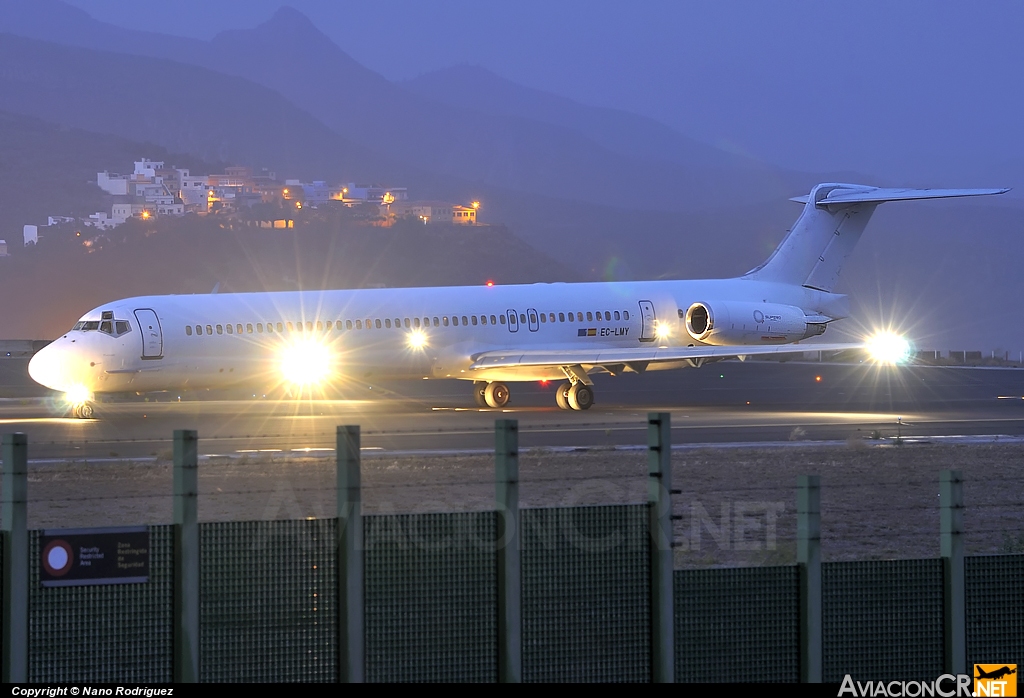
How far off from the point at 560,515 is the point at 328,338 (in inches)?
890

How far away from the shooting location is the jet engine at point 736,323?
33656 mm

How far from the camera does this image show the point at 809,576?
847 centimetres

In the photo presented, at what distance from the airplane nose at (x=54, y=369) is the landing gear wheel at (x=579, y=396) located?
11.2 metres

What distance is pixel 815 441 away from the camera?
74.6 ft

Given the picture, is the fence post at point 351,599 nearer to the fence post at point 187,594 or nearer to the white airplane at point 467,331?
the fence post at point 187,594

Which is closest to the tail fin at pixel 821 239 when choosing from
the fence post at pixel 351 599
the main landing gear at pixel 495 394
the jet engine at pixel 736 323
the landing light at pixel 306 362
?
the jet engine at pixel 736 323

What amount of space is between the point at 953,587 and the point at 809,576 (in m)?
1.05

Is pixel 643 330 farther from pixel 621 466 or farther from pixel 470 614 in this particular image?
pixel 470 614

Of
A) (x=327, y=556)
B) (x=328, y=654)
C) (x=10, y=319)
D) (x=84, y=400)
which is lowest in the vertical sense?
(x=328, y=654)

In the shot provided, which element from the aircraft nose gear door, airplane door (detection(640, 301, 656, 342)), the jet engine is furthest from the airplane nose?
the jet engine

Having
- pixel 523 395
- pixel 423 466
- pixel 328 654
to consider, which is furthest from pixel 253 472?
pixel 523 395

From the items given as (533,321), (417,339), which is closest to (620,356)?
(533,321)

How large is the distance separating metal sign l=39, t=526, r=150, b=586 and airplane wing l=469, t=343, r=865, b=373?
23356mm

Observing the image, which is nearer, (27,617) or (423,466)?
(27,617)
